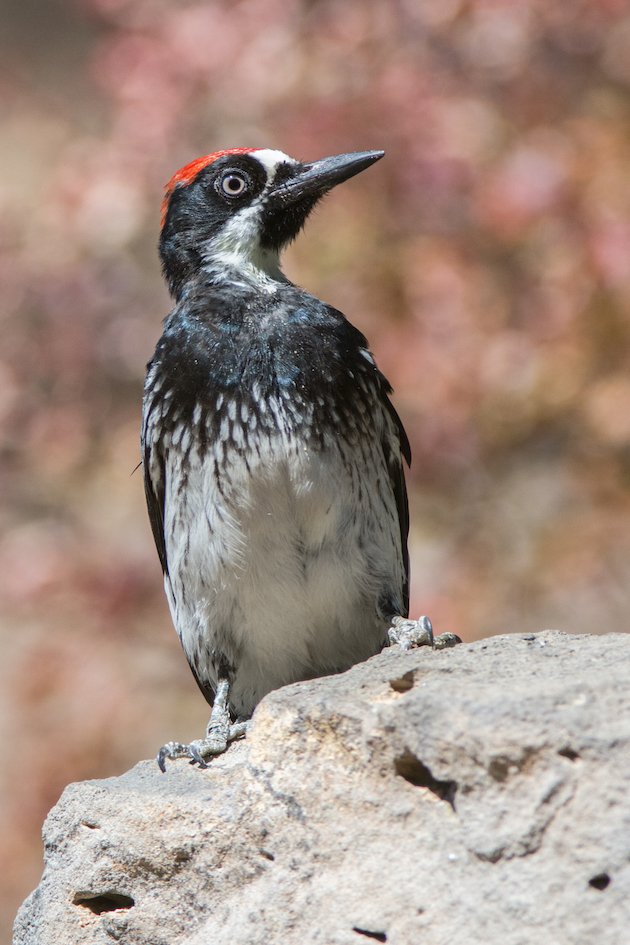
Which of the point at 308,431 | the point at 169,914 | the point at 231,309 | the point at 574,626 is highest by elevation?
the point at 574,626

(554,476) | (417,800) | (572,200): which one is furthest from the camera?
(554,476)

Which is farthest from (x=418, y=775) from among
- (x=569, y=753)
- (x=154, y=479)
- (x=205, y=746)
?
(x=154, y=479)

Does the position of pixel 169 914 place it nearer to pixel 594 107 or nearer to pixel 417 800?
pixel 417 800

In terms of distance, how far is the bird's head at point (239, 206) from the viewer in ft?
15.5

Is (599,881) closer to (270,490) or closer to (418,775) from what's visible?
(418,775)

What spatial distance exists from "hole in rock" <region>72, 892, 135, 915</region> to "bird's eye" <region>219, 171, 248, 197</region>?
2550mm

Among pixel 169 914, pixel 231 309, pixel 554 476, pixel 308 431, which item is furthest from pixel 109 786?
pixel 554 476

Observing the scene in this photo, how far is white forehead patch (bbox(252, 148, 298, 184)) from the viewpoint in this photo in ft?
15.7

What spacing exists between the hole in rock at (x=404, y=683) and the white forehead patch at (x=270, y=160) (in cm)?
242

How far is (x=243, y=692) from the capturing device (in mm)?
4340

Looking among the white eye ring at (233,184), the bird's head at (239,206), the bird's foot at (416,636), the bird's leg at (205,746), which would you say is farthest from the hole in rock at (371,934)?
the white eye ring at (233,184)

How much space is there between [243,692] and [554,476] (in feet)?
11.8

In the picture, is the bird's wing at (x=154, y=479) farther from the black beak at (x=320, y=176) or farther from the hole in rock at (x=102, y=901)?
the hole in rock at (x=102, y=901)

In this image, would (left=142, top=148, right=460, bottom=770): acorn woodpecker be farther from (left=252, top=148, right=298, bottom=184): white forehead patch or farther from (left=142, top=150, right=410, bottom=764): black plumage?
(left=252, top=148, right=298, bottom=184): white forehead patch
